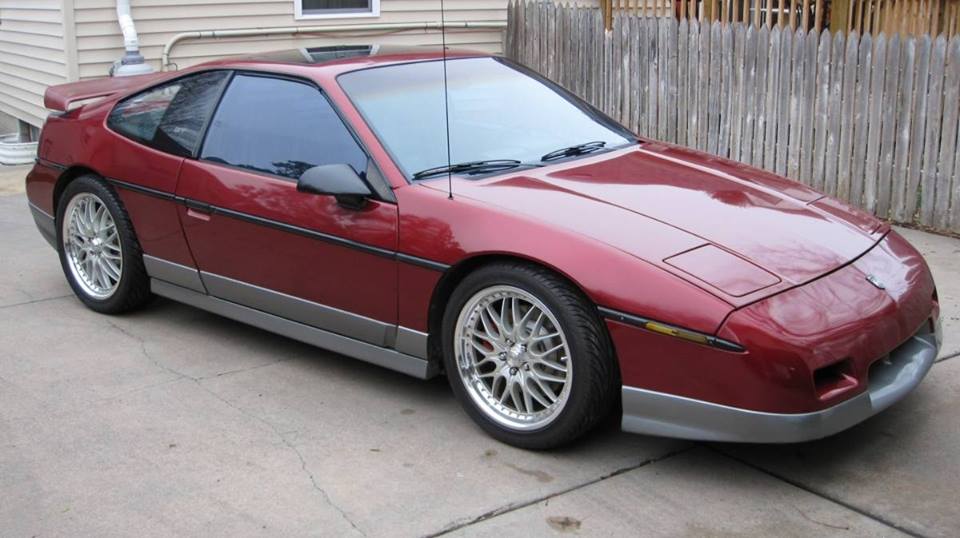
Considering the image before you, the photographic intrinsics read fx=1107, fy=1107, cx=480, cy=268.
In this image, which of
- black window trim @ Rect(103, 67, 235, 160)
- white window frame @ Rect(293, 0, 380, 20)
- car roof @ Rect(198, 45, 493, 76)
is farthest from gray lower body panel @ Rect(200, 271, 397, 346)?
white window frame @ Rect(293, 0, 380, 20)

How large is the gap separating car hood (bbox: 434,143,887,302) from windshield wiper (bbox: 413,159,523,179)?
0.35 ft

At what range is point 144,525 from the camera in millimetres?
3812

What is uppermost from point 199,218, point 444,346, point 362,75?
point 362,75

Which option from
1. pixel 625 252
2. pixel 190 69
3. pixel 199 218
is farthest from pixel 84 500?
pixel 190 69

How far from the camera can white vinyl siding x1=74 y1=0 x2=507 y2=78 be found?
10719mm

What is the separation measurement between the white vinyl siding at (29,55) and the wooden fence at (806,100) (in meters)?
5.24

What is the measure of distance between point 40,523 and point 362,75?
2420mm

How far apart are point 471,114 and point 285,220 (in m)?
0.99

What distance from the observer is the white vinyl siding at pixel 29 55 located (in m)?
10.8

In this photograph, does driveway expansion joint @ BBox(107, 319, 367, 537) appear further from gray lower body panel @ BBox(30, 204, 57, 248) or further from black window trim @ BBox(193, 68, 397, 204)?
black window trim @ BBox(193, 68, 397, 204)

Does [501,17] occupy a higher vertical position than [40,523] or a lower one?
higher

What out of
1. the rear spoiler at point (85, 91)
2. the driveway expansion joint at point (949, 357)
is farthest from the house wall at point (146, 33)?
the driveway expansion joint at point (949, 357)

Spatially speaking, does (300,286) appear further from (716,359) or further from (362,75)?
(716,359)

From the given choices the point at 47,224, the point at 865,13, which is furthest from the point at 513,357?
the point at 865,13
